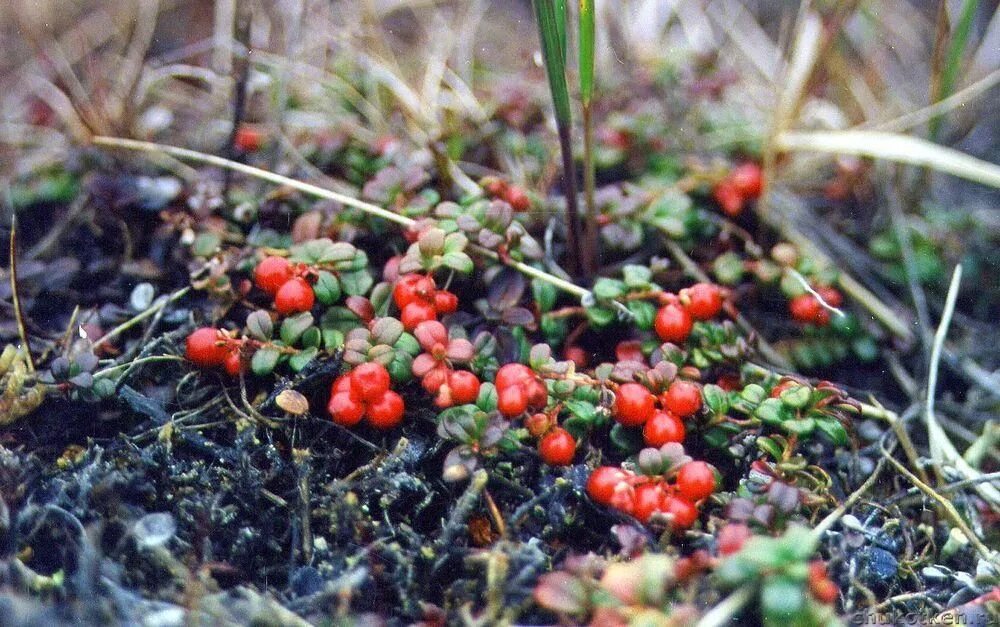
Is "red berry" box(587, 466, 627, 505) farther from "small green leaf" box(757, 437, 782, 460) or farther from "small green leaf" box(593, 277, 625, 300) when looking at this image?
"small green leaf" box(593, 277, 625, 300)

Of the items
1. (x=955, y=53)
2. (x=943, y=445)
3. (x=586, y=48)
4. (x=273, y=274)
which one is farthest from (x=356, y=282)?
(x=955, y=53)

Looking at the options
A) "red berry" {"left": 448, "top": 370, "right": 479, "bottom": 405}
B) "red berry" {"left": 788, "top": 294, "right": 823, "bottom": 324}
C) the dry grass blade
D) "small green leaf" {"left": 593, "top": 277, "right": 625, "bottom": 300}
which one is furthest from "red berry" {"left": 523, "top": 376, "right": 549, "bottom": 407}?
the dry grass blade

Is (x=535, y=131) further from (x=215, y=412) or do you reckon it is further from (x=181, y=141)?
(x=215, y=412)

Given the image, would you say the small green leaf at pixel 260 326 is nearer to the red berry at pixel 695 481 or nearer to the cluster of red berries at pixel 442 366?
the cluster of red berries at pixel 442 366

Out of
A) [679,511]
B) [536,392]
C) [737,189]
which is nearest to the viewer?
[679,511]

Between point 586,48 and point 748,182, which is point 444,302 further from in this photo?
point 748,182

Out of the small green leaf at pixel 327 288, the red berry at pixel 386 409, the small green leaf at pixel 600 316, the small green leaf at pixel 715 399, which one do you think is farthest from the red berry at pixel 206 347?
the small green leaf at pixel 715 399
